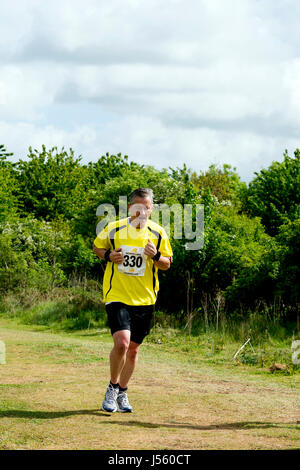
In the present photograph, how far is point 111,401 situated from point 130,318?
0.92 m

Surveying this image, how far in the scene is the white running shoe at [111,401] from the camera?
283 inches

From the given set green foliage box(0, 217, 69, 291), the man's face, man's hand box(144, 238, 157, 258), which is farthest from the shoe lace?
green foliage box(0, 217, 69, 291)

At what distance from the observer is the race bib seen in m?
6.96

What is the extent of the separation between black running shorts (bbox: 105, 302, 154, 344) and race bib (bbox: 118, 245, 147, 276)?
347 mm

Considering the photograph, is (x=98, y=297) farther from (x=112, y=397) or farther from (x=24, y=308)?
(x=112, y=397)

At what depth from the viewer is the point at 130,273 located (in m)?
7.01

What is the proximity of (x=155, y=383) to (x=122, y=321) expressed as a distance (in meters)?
2.60

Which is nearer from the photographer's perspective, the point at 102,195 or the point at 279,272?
the point at 279,272

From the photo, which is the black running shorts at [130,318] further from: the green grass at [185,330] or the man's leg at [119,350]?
the green grass at [185,330]

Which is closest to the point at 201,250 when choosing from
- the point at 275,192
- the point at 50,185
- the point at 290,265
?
the point at 290,265

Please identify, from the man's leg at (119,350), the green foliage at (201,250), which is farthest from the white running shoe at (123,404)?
the green foliage at (201,250)

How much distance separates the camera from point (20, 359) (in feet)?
37.8

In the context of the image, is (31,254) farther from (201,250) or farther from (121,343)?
(121,343)
